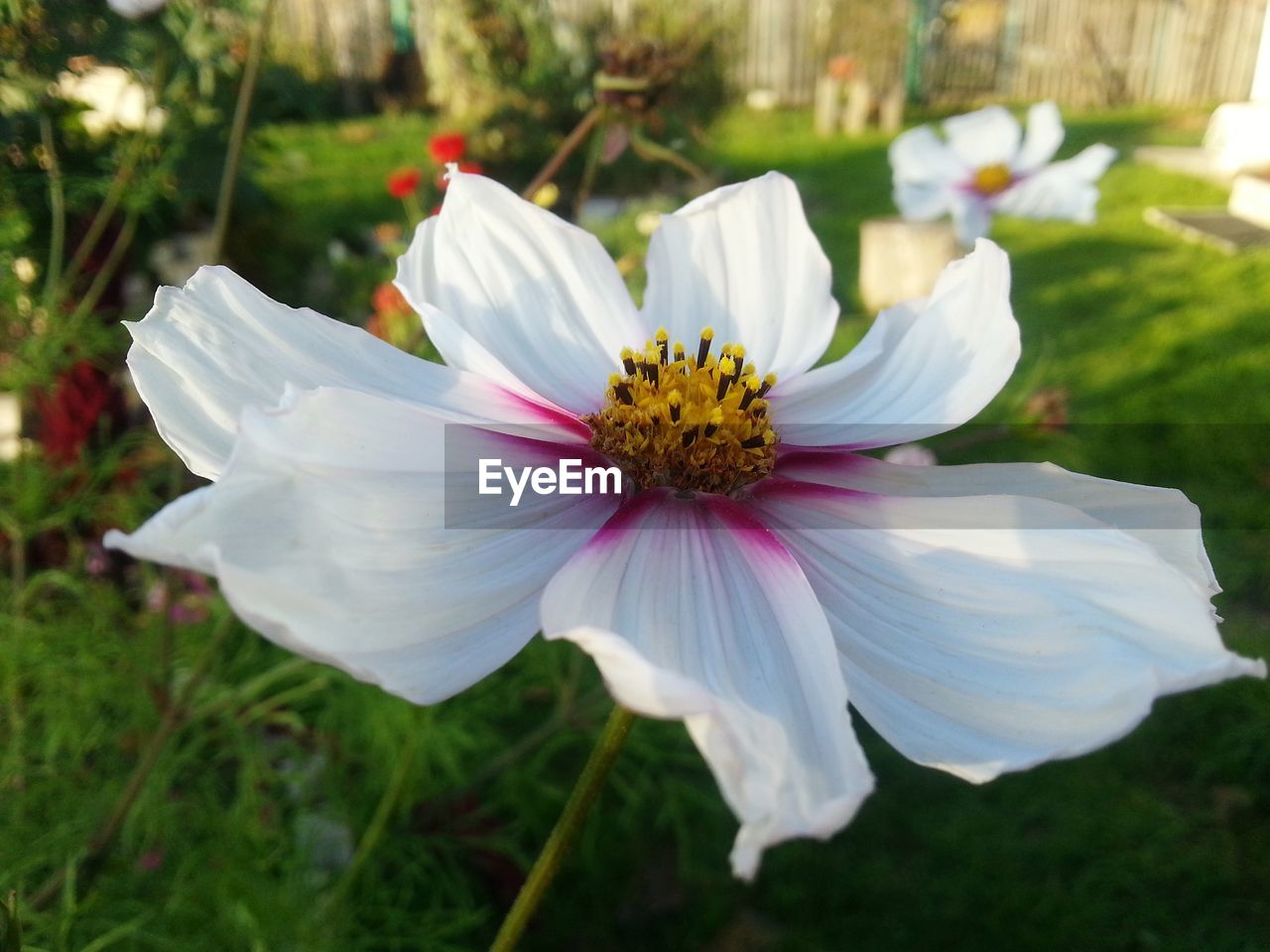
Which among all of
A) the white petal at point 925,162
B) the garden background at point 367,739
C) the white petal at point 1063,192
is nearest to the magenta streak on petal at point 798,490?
the garden background at point 367,739

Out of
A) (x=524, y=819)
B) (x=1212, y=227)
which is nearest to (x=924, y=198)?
(x=524, y=819)

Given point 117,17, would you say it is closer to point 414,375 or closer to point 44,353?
point 44,353

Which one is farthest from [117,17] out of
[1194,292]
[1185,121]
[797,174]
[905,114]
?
[905,114]

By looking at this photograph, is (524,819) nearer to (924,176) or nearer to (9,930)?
(9,930)

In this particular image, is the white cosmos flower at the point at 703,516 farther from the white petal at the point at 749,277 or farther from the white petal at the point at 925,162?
the white petal at the point at 925,162

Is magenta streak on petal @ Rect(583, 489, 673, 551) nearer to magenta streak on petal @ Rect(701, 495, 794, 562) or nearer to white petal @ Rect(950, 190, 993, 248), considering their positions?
magenta streak on petal @ Rect(701, 495, 794, 562)
